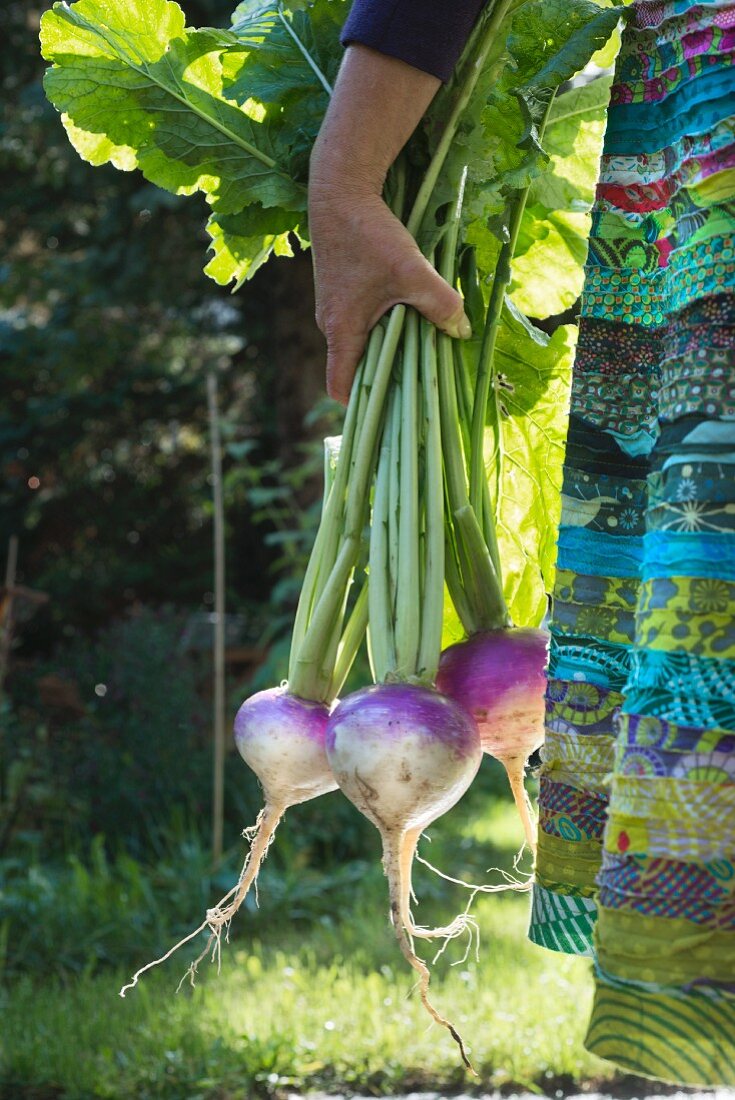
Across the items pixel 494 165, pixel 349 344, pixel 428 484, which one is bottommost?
pixel 428 484

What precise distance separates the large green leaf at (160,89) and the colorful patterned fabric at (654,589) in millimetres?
492

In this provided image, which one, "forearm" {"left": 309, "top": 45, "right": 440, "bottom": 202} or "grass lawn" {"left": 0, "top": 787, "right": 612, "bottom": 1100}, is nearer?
"forearm" {"left": 309, "top": 45, "right": 440, "bottom": 202}

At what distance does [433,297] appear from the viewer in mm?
1402

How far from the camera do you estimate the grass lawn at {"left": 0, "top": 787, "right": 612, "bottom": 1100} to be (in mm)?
2729

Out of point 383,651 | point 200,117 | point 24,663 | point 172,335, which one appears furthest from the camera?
point 172,335

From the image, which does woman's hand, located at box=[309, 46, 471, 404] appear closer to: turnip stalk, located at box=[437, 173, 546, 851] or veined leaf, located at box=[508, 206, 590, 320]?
turnip stalk, located at box=[437, 173, 546, 851]

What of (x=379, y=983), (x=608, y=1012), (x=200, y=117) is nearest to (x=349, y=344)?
(x=200, y=117)

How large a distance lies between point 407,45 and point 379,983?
2.50m

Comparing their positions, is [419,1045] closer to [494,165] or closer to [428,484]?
[428,484]

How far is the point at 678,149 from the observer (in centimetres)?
119

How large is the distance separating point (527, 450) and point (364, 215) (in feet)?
1.77

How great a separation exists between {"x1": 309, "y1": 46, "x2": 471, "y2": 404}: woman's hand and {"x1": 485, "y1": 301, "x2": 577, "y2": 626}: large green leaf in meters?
0.26

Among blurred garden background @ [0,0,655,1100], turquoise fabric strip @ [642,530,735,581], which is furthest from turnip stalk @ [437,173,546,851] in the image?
blurred garden background @ [0,0,655,1100]

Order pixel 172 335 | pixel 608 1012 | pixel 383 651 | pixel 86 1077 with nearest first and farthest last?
pixel 608 1012 → pixel 383 651 → pixel 86 1077 → pixel 172 335
